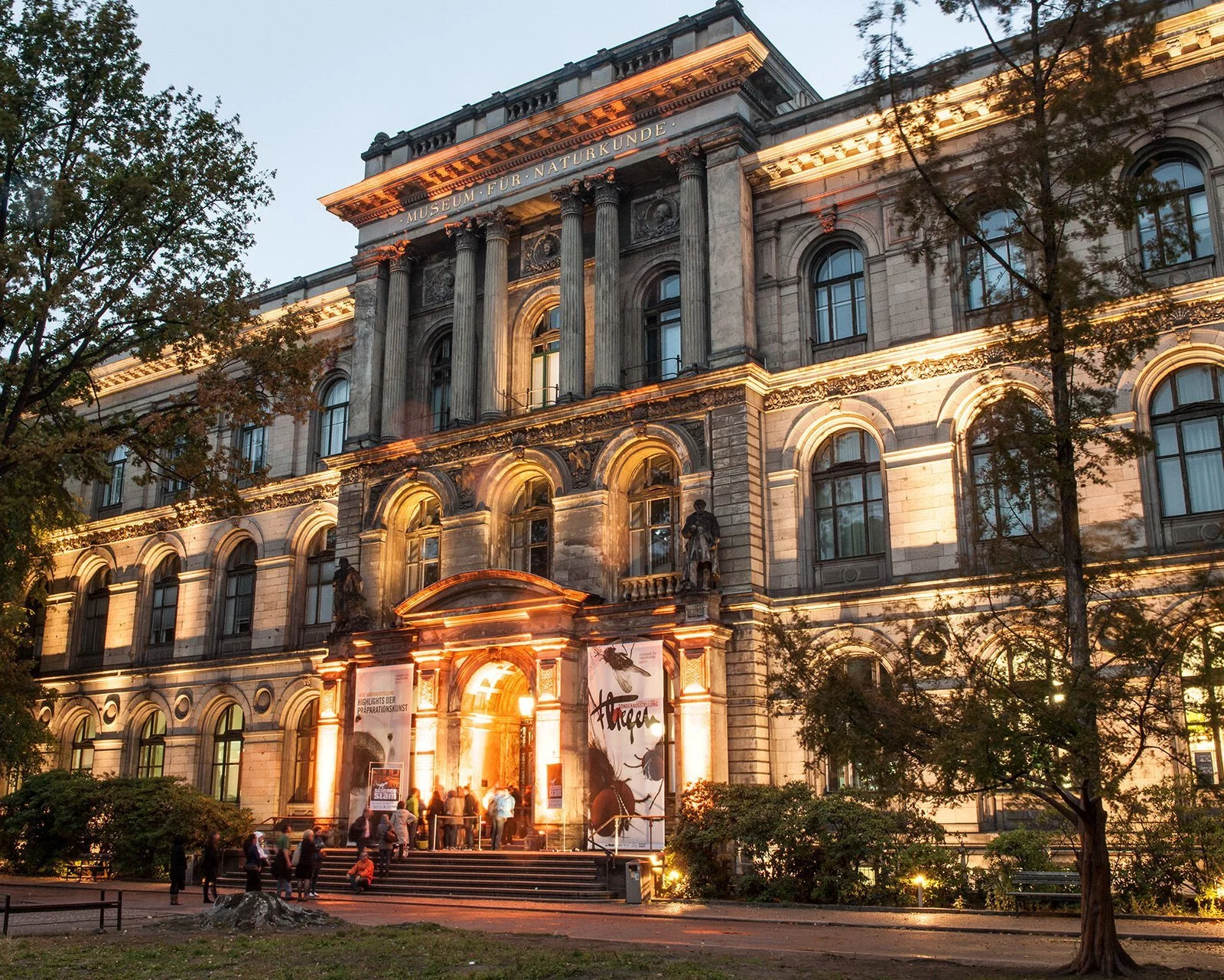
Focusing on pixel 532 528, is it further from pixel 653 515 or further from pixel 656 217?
pixel 656 217

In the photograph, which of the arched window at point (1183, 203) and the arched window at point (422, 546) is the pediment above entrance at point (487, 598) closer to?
the arched window at point (422, 546)

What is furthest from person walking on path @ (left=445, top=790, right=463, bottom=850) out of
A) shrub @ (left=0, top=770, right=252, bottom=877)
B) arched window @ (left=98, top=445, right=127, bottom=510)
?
arched window @ (left=98, top=445, right=127, bottom=510)

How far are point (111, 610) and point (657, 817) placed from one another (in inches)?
975

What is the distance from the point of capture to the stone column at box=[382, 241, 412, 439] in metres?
35.6

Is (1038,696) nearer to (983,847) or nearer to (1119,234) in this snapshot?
(983,847)

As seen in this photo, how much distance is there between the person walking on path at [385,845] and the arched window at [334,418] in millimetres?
14467

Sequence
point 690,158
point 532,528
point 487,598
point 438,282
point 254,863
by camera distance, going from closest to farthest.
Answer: point 254,863 → point 487,598 → point 690,158 → point 532,528 → point 438,282

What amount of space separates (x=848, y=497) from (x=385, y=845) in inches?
523

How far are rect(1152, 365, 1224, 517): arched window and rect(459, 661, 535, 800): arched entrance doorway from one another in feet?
50.0

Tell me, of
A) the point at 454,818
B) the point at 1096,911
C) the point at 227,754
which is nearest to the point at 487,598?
the point at 454,818

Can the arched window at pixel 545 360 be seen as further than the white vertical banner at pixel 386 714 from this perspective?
Yes

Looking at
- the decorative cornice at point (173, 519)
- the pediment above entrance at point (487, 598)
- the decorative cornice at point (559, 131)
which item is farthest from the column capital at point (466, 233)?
the pediment above entrance at point (487, 598)

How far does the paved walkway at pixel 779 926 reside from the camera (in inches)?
632

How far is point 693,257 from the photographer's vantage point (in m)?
30.8
